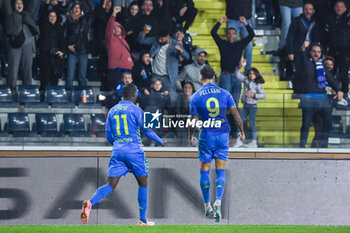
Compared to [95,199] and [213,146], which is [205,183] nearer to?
[213,146]

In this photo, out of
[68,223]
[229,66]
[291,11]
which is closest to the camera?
[68,223]

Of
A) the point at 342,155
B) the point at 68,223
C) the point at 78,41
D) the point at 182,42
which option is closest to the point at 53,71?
the point at 78,41

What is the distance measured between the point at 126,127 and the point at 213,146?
1329 millimetres

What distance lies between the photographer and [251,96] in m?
11.8

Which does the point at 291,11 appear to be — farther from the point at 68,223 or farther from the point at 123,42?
the point at 68,223

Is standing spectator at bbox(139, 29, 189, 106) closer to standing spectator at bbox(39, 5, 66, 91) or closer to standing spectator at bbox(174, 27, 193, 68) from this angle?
standing spectator at bbox(174, 27, 193, 68)

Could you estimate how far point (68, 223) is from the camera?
11.1m

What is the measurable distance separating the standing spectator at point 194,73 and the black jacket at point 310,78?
1.68m

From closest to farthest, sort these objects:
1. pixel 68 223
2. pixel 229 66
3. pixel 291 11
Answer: pixel 68 223 < pixel 229 66 < pixel 291 11

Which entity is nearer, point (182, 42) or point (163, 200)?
point (163, 200)

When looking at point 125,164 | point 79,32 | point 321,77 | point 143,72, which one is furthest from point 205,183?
point 79,32

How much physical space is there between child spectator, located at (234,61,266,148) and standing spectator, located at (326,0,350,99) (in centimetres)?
199

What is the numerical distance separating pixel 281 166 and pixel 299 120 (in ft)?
2.41

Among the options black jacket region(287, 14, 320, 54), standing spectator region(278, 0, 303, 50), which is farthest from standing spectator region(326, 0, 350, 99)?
standing spectator region(278, 0, 303, 50)
